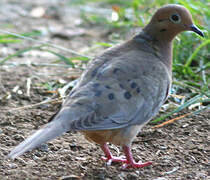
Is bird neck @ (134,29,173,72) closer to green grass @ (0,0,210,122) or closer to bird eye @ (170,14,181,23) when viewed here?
bird eye @ (170,14,181,23)

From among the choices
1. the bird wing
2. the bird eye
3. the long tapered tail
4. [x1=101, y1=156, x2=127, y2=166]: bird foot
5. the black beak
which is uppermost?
the bird eye

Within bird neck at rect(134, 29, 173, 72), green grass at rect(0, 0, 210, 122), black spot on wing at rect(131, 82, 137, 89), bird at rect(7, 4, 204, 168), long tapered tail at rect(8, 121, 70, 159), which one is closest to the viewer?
long tapered tail at rect(8, 121, 70, 159)

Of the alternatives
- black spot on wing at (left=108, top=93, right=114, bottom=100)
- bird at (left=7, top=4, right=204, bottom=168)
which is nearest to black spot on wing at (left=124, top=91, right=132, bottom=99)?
bird at (left=7, top=4, right=204, bottom=168)

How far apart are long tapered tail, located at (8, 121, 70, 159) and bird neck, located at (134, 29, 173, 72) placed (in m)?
1.09

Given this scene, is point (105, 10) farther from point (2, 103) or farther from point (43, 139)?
point (43, 139)

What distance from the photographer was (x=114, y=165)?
3.19m

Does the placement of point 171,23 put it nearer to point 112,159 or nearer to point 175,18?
point 175,18

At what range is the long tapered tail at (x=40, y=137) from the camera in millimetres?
2479

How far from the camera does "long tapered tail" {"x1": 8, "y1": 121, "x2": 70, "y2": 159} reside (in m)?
2.48

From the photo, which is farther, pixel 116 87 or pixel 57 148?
pixel 57 148

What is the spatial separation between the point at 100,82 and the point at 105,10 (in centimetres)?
444

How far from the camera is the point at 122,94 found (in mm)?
2916

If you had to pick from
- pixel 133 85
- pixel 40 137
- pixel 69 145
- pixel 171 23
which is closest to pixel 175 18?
pixel 171 23

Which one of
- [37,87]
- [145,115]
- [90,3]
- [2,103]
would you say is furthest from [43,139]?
[90,3]
